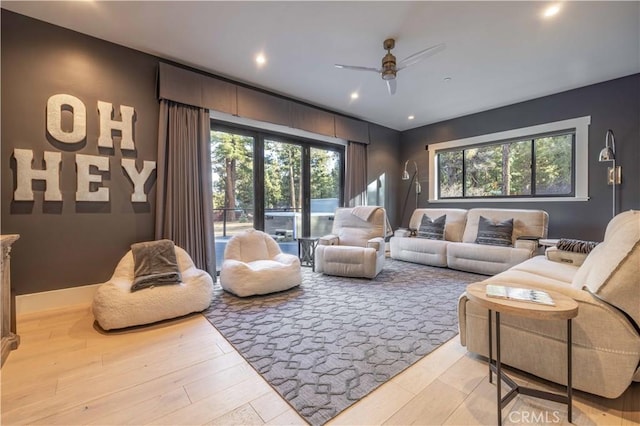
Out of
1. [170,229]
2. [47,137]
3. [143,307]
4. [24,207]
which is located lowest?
[143,307]

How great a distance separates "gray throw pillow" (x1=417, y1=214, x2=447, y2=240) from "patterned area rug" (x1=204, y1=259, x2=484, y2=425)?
118 cm

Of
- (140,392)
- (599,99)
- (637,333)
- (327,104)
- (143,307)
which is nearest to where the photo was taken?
(637,333)

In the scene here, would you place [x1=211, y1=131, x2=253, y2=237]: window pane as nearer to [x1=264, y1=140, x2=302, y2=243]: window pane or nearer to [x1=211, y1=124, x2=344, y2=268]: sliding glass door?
[x1=211, y1=124, x2=344, y2=268]: sliding glass door

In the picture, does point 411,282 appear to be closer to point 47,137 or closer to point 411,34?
point 411,34

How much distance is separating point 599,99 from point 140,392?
619 cm

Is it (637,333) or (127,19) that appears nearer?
(637,333)

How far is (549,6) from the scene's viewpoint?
2.37 metres

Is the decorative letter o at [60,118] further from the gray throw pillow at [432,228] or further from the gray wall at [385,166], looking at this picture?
the gray throw pillow at [432,228]

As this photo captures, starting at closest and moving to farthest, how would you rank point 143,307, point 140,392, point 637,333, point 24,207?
1. point 637,333
2. point 140,392
3. point 143,307
4. point 24,207

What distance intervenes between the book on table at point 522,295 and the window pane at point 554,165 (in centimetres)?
404

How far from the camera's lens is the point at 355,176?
539 cm

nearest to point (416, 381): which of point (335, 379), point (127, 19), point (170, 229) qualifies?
point (335, 379)

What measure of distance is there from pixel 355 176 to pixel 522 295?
422 cm

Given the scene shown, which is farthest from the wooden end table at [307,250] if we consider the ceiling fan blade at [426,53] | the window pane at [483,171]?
the window pane at [483,171]
